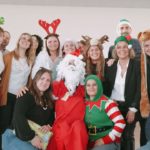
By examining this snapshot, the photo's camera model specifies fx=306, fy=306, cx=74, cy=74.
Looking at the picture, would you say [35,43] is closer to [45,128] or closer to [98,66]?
[98,66]

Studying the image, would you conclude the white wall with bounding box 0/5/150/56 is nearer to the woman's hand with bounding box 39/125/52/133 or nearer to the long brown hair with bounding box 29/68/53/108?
the long brown hair with bounding box 29/68/53/108

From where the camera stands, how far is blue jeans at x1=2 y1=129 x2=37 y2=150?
7.93ft

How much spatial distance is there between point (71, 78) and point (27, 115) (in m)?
0.53

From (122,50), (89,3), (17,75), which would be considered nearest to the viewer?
(122,50)

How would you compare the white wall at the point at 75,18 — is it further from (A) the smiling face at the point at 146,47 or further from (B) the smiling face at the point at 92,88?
(B) the smiling face at the point at 92,88

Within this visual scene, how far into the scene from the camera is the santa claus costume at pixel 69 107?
251 centimetres

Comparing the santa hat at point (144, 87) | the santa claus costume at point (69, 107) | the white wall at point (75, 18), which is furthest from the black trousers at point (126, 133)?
the white wall at point (75, 18)

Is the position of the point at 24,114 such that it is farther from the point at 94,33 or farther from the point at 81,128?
the point at 94,33

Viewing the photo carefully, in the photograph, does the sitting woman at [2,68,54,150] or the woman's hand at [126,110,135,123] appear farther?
the woman's hand at [126,110,135,123]

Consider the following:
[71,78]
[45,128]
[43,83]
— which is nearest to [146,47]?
[71,78]

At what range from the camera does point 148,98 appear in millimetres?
2809

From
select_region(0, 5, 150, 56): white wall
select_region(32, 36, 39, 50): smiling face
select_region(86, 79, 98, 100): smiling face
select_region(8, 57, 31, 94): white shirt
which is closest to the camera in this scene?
select_region(86, 79, 98, 100): smiling face

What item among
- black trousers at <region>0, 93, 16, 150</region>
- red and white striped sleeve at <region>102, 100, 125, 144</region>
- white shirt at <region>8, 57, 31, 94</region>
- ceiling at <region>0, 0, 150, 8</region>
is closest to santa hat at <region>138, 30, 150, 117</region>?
red and white striped sleeve at <region>102, 100, 125, 144</region>

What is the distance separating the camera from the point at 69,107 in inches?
104
